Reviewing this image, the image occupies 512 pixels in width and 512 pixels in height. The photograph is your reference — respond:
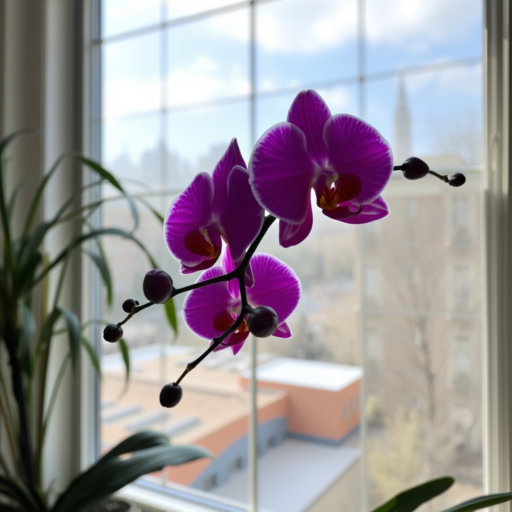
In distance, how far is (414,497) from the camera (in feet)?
2.34

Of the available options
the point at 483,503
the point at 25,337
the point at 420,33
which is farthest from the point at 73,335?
the point at 420,33

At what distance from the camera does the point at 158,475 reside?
163 cm

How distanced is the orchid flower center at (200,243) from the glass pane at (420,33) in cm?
108

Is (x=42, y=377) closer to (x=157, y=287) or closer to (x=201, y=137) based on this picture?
(x=201, y=137)

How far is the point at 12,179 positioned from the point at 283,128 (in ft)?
5.40

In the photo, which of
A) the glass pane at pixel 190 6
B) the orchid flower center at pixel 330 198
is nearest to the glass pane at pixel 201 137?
the glass pane at pixel 190 6

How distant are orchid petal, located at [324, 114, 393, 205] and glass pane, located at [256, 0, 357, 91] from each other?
1.11 metres

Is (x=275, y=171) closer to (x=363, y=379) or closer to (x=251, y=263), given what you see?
(x=251, y=263)

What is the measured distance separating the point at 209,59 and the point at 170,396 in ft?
4.81

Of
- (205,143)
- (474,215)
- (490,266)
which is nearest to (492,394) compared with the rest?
(490,266)

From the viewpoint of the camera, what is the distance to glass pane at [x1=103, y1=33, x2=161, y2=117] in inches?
65.4

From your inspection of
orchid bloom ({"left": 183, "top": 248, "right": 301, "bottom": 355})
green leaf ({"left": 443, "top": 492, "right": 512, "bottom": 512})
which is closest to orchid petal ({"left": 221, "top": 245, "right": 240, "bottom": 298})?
orchid bloom ({"left": 183, "top": 248, "right": 301, "bottom": 355})

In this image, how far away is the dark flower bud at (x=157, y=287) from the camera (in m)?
0.24

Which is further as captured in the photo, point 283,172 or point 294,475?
point 294,475
